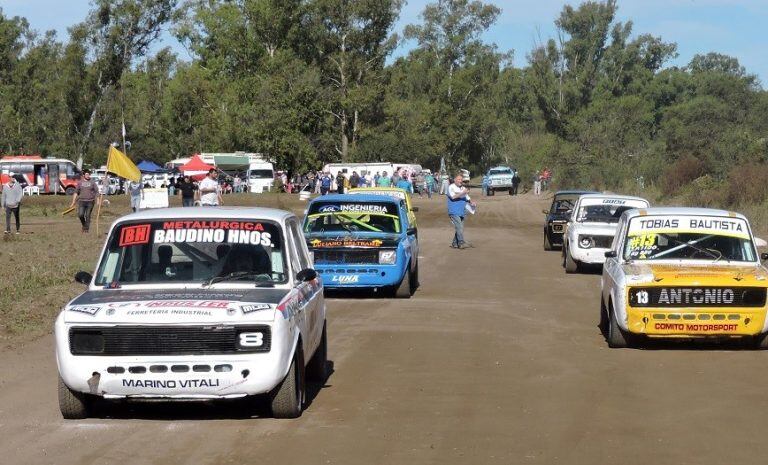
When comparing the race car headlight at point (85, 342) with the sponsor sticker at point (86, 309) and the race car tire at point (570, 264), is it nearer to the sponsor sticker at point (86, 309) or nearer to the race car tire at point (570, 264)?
the sponsor sticker at point (86, 309)

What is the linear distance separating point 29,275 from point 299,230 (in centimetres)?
1050

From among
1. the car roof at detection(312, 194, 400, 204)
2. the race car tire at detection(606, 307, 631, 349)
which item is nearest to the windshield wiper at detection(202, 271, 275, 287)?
the race car tire at detection(606, 307, 631, 349)

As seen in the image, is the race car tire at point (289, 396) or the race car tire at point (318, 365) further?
the race car tire at point (318, 365)

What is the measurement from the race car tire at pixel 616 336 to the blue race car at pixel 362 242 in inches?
211

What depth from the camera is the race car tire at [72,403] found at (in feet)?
28.3

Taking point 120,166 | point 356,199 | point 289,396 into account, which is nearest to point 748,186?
point 120,166

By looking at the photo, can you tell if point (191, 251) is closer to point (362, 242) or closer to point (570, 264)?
point (362, 242)

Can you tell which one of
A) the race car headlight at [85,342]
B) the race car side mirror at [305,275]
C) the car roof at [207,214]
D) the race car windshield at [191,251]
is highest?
the car roof at [207,214]

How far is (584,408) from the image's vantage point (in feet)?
30.5

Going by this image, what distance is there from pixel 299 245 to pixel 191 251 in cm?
112

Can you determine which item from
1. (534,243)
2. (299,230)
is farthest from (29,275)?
(534,243)

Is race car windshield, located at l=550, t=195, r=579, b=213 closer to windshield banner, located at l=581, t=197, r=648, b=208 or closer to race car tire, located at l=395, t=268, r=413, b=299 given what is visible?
windshield banner, located at l=581, t=197, r=648, b=208

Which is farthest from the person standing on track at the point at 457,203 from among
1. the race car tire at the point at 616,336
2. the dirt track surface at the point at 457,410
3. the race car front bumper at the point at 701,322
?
the race car front bumper at the point at 701,322

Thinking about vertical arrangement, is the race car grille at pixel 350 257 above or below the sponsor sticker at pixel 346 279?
above
